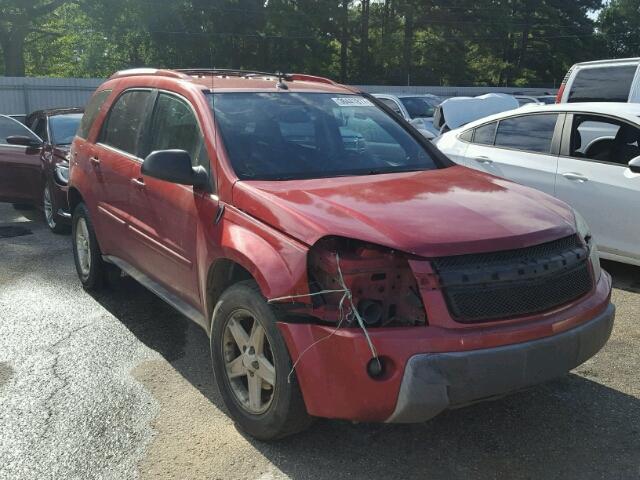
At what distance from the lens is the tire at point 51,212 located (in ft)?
26.9

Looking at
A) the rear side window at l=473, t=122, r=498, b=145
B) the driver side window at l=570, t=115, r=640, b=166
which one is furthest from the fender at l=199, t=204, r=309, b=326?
the rear side window at l=473, t=122, r=498, b=145

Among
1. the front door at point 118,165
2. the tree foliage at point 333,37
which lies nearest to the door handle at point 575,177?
the front door at point 118,165

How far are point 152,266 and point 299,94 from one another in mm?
1493

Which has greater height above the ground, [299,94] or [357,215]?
[299,94]

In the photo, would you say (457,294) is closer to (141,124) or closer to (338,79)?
(141,124)

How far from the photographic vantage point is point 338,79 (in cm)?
4684

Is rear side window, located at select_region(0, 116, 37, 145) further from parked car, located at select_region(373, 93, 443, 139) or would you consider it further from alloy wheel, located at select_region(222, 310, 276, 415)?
parked car, located at select_region(373, 93, 443, 139)

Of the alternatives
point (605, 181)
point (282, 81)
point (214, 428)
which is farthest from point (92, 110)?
point (605, 181)

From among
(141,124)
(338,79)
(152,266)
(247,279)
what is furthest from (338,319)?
(338,79)

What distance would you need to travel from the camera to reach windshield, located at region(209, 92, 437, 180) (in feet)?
12.7

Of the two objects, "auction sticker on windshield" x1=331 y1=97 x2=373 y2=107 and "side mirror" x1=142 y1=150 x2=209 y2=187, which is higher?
"auction sticker on windshield" x1=331 y1=97 x2=373 y2=107

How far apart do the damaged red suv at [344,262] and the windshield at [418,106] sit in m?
11.4

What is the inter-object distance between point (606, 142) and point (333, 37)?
4185 cm

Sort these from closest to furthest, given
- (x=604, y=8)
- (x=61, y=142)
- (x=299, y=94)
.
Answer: (x=299, y=94) < (x=61, y=142) < (x=604, y=8)
